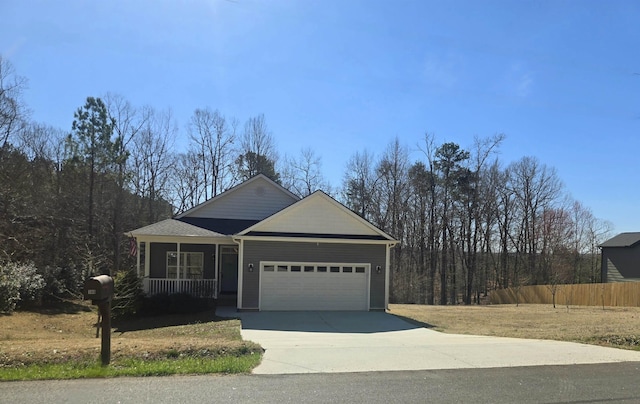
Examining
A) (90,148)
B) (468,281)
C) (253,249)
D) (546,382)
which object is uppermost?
(90,148)

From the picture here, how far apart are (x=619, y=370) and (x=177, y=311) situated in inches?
565

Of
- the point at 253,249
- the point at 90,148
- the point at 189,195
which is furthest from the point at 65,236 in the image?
the point at 253,249

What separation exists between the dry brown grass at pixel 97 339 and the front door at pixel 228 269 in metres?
4.46

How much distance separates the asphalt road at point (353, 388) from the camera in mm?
5840

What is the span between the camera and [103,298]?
26.6 feet

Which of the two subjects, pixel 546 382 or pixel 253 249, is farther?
pixel 253 249

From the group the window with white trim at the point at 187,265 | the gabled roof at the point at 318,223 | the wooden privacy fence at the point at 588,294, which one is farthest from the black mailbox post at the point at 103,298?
the wooden privacy fence at the point at 588,294

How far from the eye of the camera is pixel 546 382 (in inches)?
272

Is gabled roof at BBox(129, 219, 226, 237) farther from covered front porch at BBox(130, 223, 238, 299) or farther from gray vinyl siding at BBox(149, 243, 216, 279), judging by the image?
gray vinyl siding at BBox(149, 243, 216, 279)

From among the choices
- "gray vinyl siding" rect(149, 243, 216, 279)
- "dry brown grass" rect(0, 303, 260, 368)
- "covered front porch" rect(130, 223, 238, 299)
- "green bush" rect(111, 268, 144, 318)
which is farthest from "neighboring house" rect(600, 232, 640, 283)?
"green bush" rect(111, 268, 144, 318)

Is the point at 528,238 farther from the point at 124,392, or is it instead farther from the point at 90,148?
the point at 124,392

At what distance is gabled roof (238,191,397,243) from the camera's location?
18.5m

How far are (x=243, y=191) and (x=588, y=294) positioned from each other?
71.5 ft

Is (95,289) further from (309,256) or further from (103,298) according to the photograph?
(309,256)
